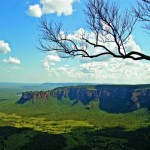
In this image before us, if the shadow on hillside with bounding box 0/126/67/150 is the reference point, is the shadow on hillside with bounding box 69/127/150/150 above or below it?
above

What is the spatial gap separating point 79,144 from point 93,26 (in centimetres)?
12357

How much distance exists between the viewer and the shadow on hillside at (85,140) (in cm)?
12925

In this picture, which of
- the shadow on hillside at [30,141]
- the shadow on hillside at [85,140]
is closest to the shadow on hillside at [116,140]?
the shadow on hillside at [85,140]

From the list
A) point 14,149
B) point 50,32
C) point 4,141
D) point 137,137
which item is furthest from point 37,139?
point 50,32

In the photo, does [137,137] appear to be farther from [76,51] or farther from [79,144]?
[76,51]

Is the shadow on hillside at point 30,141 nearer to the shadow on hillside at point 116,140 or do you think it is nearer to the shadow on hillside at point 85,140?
the shadow on hillside at point 85,140

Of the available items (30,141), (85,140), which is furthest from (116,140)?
(30,141)

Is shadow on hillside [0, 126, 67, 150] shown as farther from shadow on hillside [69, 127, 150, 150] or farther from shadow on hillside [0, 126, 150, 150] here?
shadow on hillside [69, 127, 150, 150]

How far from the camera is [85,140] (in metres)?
148

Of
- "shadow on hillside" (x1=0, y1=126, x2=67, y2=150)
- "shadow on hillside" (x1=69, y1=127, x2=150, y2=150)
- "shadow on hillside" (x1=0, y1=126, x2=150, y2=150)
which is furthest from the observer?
"shadow on hillside" (x1=0, y1=126, x2=67, y2=150)

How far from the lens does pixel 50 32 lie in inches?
709

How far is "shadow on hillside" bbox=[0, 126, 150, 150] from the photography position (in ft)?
424

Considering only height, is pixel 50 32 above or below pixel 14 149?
above

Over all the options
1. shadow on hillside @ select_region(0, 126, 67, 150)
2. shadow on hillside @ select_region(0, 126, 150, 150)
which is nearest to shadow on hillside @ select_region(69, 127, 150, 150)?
shadow on hillside @ select_region(0, 126, 150, 150)
